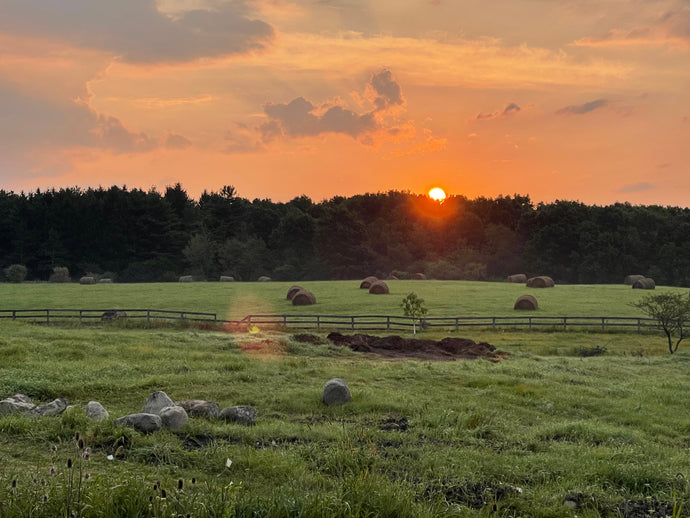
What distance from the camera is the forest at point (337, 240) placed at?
298 feet

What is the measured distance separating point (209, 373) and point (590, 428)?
11992mm

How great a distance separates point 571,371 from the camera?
77.8 feet

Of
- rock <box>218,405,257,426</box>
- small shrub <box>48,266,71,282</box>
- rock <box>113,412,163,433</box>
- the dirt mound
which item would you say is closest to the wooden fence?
the dirt mound

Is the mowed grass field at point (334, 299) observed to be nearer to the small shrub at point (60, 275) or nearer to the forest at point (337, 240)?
the small shrub at point (60, 275)

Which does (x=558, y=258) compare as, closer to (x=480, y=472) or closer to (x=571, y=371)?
(x=571, y=371)

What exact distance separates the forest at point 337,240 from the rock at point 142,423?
257 feet

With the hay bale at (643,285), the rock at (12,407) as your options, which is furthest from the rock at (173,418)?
the hay bale at (643,285)

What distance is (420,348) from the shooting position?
31453 millimetres

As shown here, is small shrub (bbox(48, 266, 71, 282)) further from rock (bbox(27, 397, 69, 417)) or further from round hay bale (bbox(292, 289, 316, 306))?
rock (bbox(27, 397, 69, 417))

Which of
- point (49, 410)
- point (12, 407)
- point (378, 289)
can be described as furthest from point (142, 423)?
point (378, 289)

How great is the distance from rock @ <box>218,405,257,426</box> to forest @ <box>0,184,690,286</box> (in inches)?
2998

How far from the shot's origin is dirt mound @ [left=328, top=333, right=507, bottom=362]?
97.3ft

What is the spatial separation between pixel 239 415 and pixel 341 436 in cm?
282

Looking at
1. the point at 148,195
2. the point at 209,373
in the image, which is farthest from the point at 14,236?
the point at 209,373
